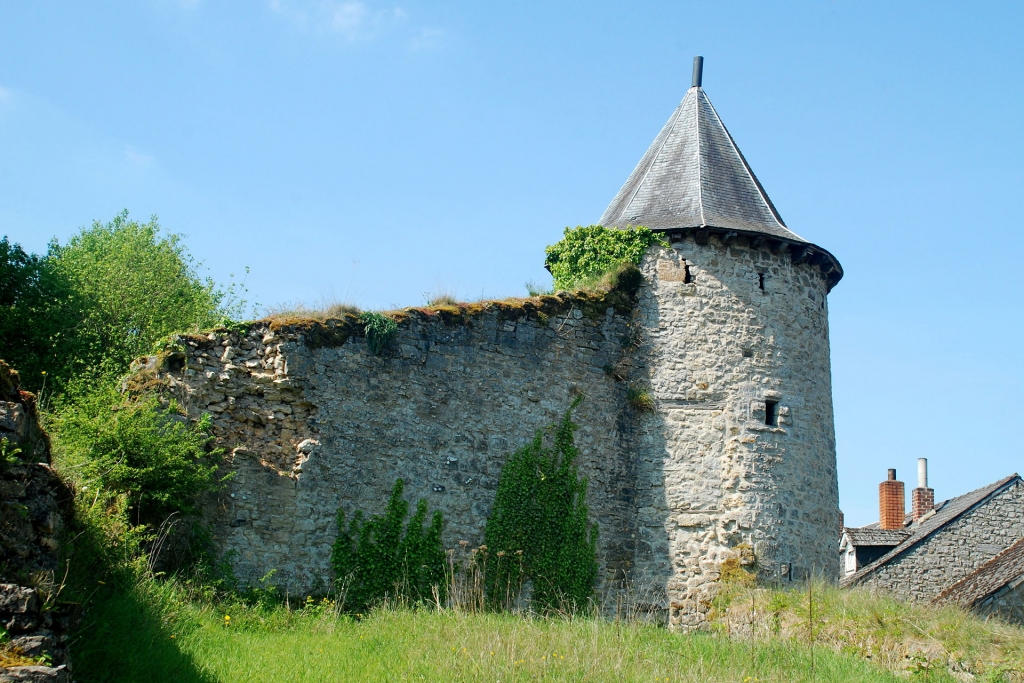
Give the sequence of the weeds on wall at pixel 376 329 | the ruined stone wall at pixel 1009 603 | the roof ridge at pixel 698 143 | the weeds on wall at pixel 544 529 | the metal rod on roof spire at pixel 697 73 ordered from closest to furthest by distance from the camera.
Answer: the weeds on wall at pixel 376 329
the weeds on wall at pixel 544 529
the roof ridge at pixel 698 143
the ruined stone wall at pixel 1009 603
the metal rod on roof spire at pixel 697 73

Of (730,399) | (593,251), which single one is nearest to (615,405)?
(730,399)

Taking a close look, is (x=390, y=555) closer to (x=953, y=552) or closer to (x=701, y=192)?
(x=701, y=192)

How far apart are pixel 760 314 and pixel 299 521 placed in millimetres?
7432

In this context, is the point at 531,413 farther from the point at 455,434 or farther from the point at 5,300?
the point at 5,300

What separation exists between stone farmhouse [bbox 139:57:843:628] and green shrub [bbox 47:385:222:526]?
566 millimetres

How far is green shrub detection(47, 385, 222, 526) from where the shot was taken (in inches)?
394

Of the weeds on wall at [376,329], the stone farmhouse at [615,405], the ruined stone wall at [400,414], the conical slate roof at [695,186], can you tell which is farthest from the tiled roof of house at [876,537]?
the weeds on wall at [376,329]

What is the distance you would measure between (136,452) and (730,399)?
8.14 m

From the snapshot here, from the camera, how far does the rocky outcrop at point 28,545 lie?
5.94 metres

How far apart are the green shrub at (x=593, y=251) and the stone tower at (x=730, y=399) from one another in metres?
0.27

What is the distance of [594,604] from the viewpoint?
1346 centimetres

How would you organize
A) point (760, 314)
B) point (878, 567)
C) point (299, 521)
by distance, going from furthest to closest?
point (878, 567), point (760, 314), point (299, 521)

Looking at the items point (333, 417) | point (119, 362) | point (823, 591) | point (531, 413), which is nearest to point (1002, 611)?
point (823, 591)

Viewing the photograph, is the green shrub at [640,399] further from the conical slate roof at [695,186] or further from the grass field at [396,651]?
the grass field at [396,651]
